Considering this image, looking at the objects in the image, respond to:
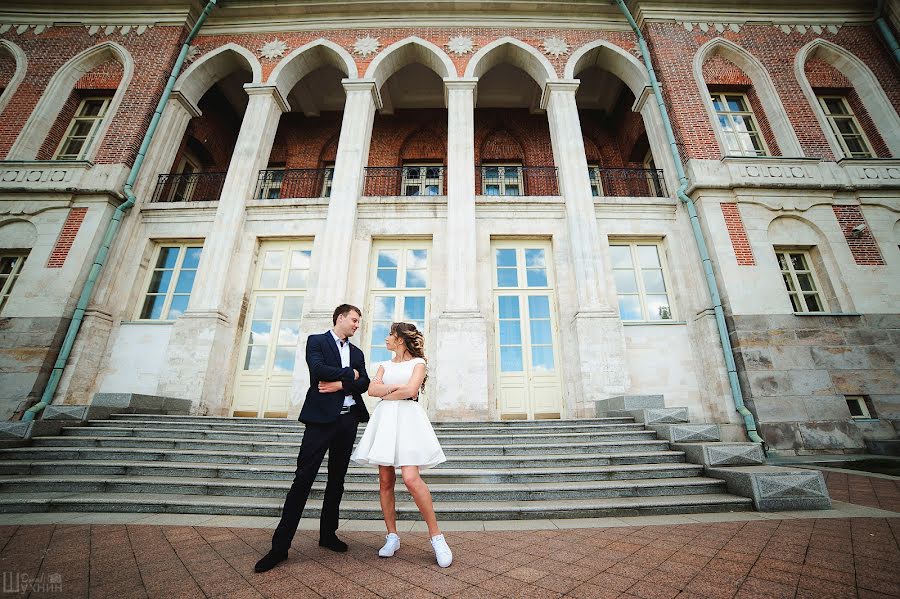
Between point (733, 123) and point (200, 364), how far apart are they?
1390cm

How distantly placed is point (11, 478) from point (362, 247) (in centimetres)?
628

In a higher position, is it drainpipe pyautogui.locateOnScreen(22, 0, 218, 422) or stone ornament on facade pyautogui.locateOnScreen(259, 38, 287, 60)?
stone ornament on facade pyautogui.locateOnScreen(259, 38, 287, 60)

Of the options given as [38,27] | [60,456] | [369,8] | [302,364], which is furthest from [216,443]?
[38,27]

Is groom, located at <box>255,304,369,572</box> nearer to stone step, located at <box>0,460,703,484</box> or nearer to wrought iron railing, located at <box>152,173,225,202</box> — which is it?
stone step, located at <box>0,460,703,484</box>

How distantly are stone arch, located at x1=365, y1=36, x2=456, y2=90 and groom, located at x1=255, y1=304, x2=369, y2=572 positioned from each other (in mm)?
9600

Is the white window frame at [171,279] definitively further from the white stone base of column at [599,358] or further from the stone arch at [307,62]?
the white stone base of column at [599,358]

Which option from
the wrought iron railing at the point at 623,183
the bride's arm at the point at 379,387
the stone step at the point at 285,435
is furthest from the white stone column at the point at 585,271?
the bride's arm at the point at 379,387

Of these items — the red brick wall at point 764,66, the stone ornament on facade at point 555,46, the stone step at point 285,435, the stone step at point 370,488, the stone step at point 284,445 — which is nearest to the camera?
the stone step at point 370,488

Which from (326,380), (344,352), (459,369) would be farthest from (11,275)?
(326,380)

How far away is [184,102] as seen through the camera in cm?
986

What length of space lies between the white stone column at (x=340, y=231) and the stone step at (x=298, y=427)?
119 centimetres

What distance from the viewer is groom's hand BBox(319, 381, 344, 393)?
2.41 meters

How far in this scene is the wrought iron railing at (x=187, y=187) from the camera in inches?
369

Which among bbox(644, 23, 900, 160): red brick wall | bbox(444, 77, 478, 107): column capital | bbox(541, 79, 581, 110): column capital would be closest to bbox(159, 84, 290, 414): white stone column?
bbox(444, 77, 478, 107): column capital
